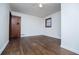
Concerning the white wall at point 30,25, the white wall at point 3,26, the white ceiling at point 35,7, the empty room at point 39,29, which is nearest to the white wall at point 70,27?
the empty room at point 39,29

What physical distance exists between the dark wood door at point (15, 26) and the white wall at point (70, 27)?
3425 mm

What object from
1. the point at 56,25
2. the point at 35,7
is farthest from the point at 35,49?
the point at 56,25

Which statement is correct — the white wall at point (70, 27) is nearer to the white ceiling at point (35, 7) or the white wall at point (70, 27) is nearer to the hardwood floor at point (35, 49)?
the hardwood floor at point (35, 49)

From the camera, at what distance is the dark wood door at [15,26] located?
199 inches

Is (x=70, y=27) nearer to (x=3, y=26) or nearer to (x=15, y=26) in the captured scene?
(x=3, y=26)

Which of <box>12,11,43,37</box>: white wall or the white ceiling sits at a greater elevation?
the white ceiling

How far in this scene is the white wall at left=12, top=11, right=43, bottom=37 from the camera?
5598mm

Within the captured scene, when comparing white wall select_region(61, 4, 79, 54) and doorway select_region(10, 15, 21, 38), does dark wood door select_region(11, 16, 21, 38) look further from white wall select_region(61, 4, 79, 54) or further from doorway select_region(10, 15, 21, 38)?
white wall select_region(61, 4, 79, 54)

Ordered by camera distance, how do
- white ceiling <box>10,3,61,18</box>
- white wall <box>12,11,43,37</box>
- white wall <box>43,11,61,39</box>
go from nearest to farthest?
white ceiling <box>10,3,61,18</box>, white wall <box>43,11,61,39</box>, white wall <box>12,11,43,37</box>

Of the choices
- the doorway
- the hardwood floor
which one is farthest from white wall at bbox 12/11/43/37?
the hardwood floor

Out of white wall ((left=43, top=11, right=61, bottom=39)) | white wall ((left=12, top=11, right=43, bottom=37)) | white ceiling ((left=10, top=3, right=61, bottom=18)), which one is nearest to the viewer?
white ceiling ((left=10, top=3, right=61, bottom=18))

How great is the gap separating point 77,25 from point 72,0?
3.83 feet

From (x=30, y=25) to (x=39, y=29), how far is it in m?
0.88
